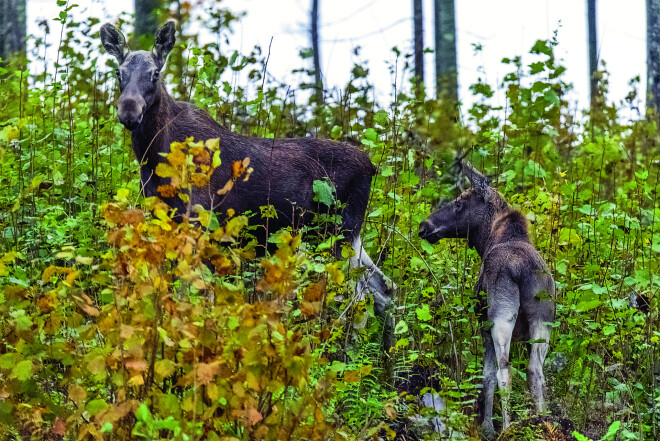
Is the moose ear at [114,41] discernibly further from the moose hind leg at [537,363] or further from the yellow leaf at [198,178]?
the moose hind leg at [537,363]

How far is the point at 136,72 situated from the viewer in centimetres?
612

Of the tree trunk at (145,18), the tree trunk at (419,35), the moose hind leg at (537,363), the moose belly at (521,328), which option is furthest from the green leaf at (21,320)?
the tree trunk at (419,35)

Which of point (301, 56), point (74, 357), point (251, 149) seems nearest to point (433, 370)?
point (251, 149)

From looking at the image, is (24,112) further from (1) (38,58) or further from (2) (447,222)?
(2) (447,222)

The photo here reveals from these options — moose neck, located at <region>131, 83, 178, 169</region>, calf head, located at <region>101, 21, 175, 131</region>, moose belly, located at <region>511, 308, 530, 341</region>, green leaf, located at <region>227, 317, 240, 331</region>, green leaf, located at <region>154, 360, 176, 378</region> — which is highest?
calf head, located at <region>101, 21, 175, 131</region>

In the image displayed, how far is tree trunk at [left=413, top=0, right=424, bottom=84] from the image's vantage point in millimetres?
15992

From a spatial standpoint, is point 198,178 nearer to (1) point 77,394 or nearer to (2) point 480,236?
(1) point 77,394

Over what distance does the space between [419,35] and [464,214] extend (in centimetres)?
1040

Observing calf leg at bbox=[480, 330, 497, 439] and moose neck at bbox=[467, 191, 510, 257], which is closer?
calf leg at bbox=[480, 330, 497, 439]

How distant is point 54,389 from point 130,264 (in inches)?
57.2

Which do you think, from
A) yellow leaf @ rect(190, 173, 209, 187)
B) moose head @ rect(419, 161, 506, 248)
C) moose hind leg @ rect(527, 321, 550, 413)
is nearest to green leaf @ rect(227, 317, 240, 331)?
yellow leaf @ rect(190, 173, 209, 187)

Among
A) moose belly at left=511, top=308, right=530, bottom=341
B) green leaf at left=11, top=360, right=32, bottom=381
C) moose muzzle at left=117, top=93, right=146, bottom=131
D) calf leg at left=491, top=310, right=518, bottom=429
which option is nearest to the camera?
green leaf at left=11, top=360, right=32, bottom=381

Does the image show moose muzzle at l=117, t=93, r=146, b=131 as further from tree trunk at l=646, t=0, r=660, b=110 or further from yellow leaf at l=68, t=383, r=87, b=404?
tree trunk at l=646, t=0, r=660, b=110

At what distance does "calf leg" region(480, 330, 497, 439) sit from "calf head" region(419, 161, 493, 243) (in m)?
1.31
